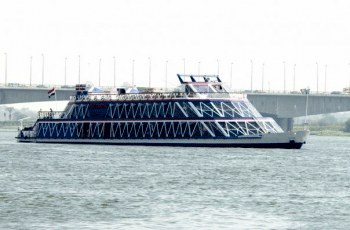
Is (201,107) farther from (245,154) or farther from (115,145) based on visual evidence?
(115,145)

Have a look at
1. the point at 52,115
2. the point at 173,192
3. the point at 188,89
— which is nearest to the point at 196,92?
the point at 188,89

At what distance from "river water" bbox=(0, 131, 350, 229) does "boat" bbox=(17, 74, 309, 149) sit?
35.6 feet

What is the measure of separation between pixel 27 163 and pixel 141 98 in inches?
1370

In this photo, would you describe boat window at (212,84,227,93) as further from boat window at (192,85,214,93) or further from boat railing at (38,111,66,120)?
boat railing at (38,111,66,120)

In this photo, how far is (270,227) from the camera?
1759 inches

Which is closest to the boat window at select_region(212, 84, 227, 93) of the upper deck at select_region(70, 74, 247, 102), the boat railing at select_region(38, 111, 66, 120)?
the upper deck at select_region(70, 74, 247, 102)

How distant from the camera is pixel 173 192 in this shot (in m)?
60.2

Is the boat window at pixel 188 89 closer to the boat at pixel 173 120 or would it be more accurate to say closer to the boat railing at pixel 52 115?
the boat at pixel 173 120

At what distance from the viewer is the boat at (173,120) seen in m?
109

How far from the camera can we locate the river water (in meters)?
46.7

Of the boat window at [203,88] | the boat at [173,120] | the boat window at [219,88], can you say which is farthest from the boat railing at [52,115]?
the boat window at [219,88]

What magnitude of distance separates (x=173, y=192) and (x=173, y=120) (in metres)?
55.2

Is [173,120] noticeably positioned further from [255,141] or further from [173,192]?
[173,192]

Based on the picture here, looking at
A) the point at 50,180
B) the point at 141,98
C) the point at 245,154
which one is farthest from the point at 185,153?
the point at 50,180
